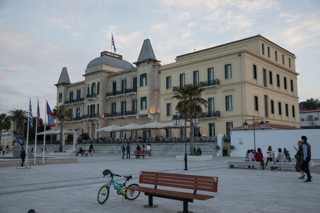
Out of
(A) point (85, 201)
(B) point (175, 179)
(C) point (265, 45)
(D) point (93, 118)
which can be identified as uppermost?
(C) point (265, 45)

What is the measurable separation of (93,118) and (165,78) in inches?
608

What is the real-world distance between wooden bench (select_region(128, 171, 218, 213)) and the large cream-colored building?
26.8 metres

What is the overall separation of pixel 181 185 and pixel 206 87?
31.7m

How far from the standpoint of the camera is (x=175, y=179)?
7199 millimetres

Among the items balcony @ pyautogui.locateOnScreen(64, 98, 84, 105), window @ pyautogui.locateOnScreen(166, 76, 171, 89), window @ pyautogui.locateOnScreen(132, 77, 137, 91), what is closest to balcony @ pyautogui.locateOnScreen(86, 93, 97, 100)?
balcony @ pyautogui.locateOnScreen(64, 98, 84, 105)

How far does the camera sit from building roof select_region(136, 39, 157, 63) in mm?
45062

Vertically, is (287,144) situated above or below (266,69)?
below

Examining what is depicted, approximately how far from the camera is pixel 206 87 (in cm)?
3800

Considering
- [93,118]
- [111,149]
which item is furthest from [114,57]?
[111,149]

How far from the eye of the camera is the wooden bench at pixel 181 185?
6.29 m

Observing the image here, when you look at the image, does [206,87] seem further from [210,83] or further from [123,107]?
[123,107]

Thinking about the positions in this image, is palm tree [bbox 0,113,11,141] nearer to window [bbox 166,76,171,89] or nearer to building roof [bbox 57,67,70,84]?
building roof [bbox 57,67,70,84]

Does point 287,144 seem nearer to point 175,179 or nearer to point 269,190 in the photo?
point 269,190

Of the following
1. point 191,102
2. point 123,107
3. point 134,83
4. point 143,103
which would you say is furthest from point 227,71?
point 123,107
